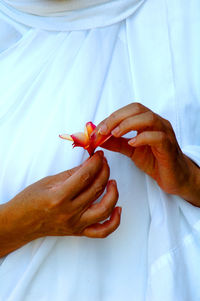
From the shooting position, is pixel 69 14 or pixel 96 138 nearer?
pixel 96 138

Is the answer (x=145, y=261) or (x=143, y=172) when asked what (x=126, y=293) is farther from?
(x=143, y=172)

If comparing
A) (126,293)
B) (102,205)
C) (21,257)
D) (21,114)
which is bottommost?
(126,293)

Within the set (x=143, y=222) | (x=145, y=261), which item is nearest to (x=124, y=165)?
(x=143, y=222)

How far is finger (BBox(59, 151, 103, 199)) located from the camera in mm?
788

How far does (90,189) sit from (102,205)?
5cm

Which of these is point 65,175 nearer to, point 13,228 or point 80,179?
point 80,179

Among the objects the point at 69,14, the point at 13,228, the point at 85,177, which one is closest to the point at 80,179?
the point at 85,177

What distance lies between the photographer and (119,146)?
3.00ft

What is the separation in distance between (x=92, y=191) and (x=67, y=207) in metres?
0.07

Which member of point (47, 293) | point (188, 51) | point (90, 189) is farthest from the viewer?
point (188, 51)

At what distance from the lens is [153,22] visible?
106 cm

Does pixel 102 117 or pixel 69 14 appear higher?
pixel 69 14

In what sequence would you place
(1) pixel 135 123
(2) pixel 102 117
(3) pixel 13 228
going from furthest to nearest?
(2) pixel 102 117 < (3) pixel 13 228 < (1) pixel 135 123

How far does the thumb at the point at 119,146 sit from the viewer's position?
2.94 feet
